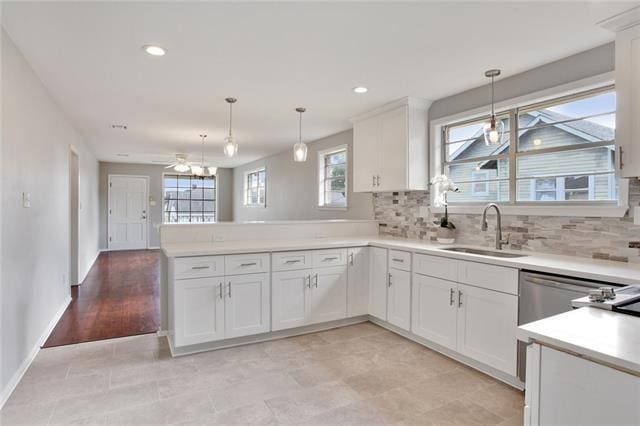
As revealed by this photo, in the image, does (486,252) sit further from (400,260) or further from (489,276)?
(400,260)

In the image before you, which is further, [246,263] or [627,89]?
[246,263]

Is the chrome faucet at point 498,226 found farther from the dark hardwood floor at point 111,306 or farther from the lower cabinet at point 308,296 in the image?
the dark hardwood floor at point 111,306

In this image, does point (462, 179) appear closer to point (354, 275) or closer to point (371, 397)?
point (354, 275)

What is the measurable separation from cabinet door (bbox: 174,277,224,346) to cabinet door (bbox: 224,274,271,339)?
7 cm

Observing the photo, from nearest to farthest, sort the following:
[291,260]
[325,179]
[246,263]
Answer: [246,263] → [291,260] → [325,179]

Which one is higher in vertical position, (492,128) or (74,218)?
(492,128)

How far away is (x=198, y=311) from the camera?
305cm

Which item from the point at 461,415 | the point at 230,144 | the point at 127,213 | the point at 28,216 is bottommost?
the point at 461,415

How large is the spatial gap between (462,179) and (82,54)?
348 cm

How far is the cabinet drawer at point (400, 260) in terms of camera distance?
11.2ft

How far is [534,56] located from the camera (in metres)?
2.78

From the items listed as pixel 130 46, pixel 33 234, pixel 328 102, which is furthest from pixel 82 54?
pixel 328 102

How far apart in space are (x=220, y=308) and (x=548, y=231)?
2.74 m

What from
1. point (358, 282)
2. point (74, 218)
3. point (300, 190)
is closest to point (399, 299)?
point (358, 282)
